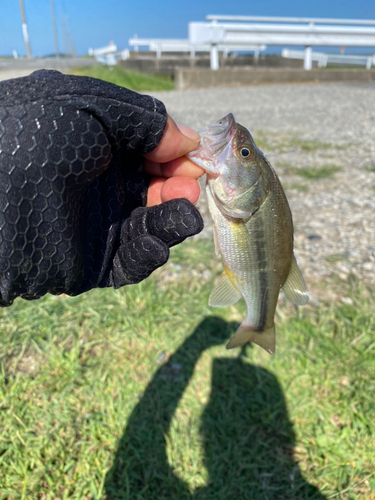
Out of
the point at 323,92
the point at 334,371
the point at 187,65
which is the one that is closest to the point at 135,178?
the point at 334,371

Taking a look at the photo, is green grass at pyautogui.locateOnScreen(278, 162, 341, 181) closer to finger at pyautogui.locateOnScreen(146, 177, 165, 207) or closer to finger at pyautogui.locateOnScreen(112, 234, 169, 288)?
finger at pyautogui.locateOnScreen(146, 177, 165, 207)

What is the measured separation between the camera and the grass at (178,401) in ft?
8.25

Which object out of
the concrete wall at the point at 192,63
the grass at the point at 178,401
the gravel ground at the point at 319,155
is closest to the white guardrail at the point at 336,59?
the concrete wall at the point at 192,63

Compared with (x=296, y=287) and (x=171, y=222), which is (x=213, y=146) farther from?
(x=296, y=287)

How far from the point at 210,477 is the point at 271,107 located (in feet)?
37.3

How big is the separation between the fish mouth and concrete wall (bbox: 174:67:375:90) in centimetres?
1503

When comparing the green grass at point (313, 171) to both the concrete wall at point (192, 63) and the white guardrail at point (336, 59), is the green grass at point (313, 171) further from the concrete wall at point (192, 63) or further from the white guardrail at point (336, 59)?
the white guardrail at point (336, 59)

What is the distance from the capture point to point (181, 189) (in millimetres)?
2223

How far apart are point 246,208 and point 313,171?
502 centimetres

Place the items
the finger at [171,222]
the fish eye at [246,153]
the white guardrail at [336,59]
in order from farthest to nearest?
the white guardrail at [336,59] → the fish eye at [246,153] → the finger at [171,222]

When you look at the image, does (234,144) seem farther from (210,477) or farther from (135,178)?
(210,477)

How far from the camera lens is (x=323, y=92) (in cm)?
1467

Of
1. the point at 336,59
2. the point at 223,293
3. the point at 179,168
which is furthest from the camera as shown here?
the point at 336,59

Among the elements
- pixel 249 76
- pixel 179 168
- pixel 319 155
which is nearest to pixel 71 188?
pixel 179 168
